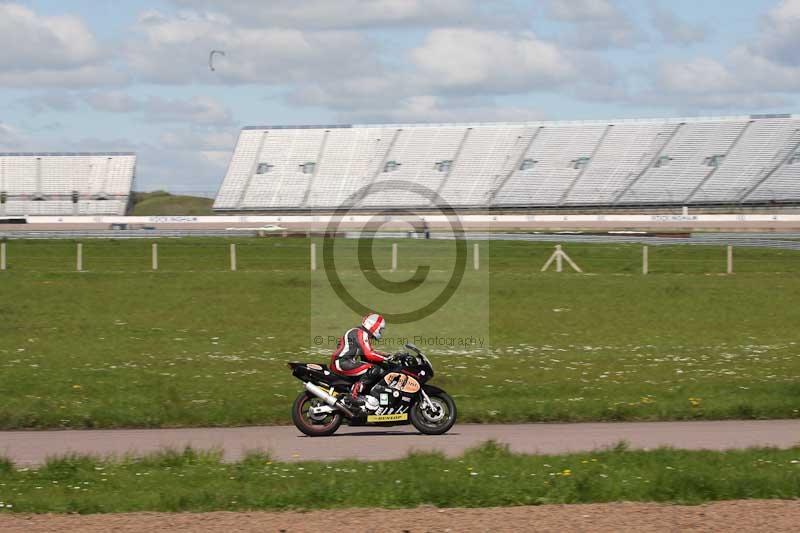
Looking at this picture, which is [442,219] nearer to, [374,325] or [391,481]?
[374,325]

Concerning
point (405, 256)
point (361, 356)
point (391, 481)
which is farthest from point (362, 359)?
point (405, 256)

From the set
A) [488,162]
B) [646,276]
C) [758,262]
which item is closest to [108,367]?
[646,276]

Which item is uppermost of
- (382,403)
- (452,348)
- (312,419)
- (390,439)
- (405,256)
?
(405,256)

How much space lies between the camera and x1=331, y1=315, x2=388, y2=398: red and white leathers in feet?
44.6

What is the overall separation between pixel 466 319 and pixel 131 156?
79868 mm

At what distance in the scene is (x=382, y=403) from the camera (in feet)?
44.4

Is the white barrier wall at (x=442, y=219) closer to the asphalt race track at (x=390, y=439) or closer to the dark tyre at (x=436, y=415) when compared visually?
the asphalt race track at (x=390, y=439)

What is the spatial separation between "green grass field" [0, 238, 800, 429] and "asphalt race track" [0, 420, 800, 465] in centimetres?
56

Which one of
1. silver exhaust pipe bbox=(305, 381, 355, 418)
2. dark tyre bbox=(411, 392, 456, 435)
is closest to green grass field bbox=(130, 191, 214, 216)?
silver exhaust pipe bbox=(305, 381, 355, 418)

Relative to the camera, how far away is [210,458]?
11062 millimetres

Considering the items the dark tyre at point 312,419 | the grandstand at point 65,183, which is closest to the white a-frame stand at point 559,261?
the dark tyre at point 312,419

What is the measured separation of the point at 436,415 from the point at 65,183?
89.3 metres

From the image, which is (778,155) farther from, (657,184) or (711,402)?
(711,402)

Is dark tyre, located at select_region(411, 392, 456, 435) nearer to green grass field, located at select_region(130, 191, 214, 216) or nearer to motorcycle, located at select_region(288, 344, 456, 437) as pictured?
motorcycle, located at select_region(288, 344, 456, 437)
